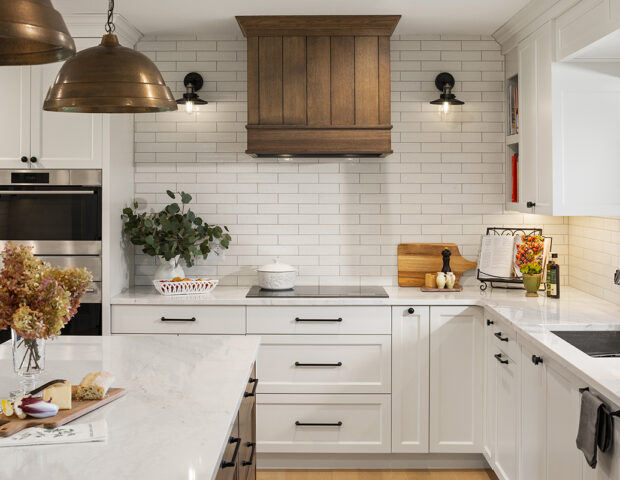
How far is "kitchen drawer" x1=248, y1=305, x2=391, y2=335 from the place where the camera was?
12.7 feet

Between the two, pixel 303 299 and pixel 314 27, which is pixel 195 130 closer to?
pixel 314 27

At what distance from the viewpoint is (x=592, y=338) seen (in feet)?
9.90

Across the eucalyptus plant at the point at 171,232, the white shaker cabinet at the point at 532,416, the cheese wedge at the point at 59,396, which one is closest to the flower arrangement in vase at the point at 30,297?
the cheese wedge at the point at 59,396

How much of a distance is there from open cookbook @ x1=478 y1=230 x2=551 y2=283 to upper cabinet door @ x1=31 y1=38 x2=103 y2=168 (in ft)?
8.01

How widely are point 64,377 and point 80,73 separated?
1009 millimetres

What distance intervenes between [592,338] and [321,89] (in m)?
2.02

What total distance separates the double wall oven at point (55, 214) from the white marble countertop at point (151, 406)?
1173mm

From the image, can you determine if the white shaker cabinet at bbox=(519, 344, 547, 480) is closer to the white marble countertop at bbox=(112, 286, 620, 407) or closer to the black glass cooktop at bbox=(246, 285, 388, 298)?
the white marble countertop at bbox=(112, 286, 620, 407)

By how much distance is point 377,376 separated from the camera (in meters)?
3.92

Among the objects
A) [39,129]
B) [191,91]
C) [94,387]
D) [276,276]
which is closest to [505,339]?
[276,276]

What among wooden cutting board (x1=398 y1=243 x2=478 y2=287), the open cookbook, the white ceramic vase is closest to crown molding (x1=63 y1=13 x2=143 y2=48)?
the white ceramic vase

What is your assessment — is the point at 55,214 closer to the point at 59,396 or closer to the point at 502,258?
the point at 59,396

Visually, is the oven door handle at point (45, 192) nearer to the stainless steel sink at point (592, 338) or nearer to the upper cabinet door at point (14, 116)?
the upper cabinet door at point (14, 116)

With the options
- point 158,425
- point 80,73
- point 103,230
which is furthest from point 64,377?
point 103,230
